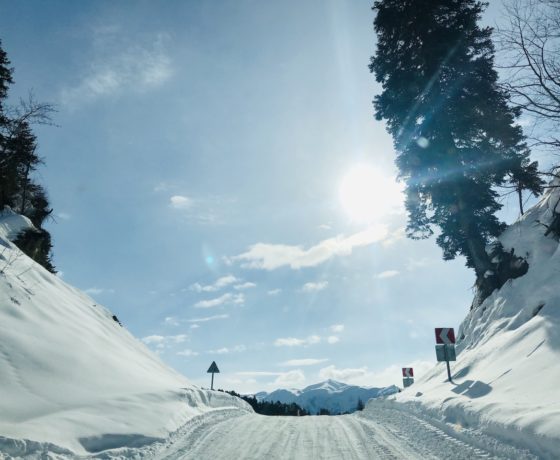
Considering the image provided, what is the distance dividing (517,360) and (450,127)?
40.4 ft

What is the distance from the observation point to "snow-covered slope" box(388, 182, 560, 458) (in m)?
6.62

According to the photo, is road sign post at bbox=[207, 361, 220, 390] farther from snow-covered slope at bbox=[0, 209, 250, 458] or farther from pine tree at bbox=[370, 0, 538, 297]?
pine tree at bbox=[370, 0, 538, 297]

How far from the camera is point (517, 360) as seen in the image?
445 inches

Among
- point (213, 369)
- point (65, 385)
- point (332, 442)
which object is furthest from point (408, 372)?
point (65, 385)

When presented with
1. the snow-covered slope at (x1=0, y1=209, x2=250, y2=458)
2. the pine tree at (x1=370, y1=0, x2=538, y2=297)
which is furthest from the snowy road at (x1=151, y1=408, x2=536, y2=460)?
the pine tree at (x1=370, y1=0, x2=538, y2=297)

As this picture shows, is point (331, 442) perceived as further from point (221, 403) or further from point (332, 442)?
point (221, 403)

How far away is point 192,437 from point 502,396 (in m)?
7.11

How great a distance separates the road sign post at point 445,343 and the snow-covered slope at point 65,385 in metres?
8.94

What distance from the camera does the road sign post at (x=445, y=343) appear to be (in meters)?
14.6

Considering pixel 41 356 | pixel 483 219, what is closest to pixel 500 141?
pixel 483 219

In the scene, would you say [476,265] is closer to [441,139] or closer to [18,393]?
[441,139]

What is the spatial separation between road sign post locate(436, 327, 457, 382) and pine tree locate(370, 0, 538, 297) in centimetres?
567

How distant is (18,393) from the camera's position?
334 inches

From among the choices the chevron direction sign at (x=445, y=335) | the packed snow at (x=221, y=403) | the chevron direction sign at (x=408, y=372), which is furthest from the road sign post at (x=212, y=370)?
the chevron direction sign at (x=445, y=335)
